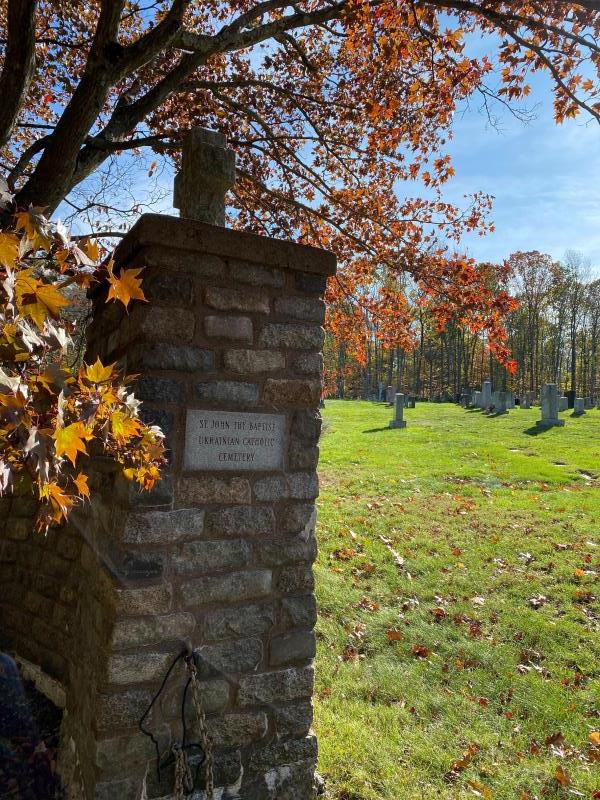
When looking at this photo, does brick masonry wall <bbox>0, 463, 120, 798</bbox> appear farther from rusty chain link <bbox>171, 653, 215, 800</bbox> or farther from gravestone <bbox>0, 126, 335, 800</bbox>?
rusty chain link <bbox>171, 653, 215, 800</bbox>

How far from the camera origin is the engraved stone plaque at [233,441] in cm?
265

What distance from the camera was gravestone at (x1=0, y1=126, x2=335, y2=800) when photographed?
246 cm

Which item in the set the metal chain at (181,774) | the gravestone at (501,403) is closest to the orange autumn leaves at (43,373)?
the metal chain at (181,774)

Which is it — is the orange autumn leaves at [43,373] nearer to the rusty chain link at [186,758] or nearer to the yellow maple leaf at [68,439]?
the yellow maple leaf at [68,439]

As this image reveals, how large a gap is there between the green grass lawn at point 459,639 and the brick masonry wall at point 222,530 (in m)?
0.90

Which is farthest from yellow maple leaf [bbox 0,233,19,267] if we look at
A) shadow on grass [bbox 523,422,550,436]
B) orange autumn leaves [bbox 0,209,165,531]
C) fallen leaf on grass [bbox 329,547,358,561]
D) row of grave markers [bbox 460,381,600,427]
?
row of grave markers [bbox 460,381,600,427]

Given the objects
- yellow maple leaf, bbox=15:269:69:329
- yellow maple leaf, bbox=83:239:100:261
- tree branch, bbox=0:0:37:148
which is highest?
tree branch, bbox=0:0:37:148

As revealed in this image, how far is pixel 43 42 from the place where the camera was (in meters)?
5.67

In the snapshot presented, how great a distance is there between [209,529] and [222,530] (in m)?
0.07

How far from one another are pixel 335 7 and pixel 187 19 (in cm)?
278

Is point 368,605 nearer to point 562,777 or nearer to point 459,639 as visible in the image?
point 459,639

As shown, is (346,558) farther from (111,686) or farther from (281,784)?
(111,686)

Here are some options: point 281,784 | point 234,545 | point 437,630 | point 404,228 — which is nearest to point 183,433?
point 234,545

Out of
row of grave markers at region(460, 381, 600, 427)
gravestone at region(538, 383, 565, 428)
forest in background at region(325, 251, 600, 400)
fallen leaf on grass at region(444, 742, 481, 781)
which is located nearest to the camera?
fallen leaf on grass at region(444, 742, 481, 781)
